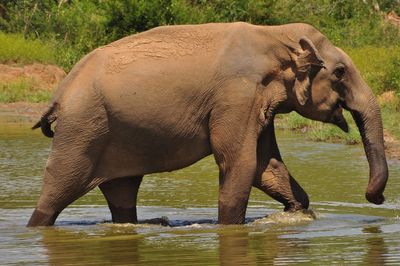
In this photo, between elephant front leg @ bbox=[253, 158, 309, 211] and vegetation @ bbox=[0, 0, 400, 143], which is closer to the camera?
elephant front leg @ bbox=[253, 158, 309, 211]

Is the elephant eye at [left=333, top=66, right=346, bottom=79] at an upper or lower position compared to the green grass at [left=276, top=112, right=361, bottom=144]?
upper

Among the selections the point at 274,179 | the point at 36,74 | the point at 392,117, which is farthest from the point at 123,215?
the point at 36,74

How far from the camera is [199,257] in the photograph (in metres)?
9.17

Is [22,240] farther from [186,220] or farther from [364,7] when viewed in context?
[364,7]

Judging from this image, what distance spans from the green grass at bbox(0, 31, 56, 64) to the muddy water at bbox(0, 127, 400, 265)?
1306 centimetres

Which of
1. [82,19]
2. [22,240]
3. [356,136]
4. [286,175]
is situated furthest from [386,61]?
[22,240]

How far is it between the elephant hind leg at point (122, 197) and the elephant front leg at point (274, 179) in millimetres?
1089

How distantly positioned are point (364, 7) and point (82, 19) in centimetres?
855

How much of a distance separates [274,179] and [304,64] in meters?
1.17

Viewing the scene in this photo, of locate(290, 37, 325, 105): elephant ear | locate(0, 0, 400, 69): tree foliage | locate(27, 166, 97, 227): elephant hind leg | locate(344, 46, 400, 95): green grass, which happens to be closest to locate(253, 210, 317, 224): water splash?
locate(290, 37, 325, 105): elephant ear

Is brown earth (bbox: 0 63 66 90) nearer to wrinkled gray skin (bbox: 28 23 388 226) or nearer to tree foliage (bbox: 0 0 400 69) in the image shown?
tree foliage (bbox: 0 0 400 69)

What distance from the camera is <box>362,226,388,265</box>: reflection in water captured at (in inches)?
347

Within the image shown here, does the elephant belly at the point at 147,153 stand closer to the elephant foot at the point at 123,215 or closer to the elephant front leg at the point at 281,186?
the elephant foot at the point at 123,215

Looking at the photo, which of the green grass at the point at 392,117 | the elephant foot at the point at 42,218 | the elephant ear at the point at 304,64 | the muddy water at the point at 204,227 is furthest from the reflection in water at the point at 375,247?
the green grass at the point at 392,117
